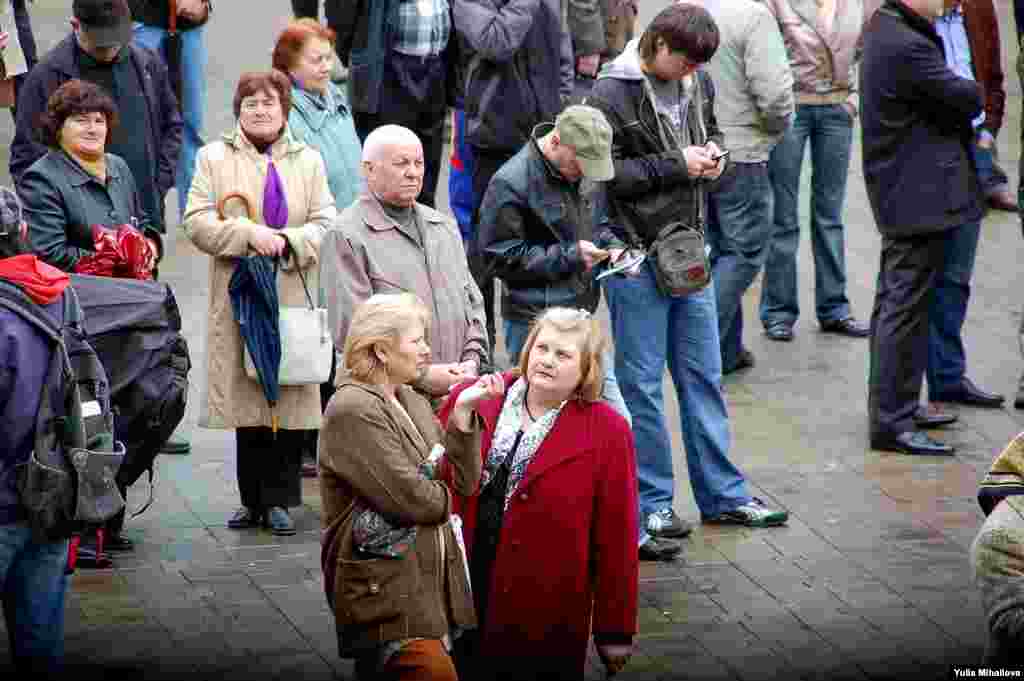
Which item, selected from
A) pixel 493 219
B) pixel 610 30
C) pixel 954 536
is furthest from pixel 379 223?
pixel 610 30

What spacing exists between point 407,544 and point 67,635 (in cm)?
195

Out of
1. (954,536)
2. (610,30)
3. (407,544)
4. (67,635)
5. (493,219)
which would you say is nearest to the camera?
(407,544)

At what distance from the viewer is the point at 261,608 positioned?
780 centimetres

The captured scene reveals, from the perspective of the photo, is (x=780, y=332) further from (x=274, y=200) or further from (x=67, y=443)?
(x=67, y=443)

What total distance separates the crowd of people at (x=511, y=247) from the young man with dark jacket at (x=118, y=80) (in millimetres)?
17

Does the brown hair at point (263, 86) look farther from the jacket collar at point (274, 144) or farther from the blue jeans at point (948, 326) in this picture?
the blue jeans at point (948, 326)

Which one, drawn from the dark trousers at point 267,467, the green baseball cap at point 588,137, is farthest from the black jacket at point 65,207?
the green baseball cap at point 588,137

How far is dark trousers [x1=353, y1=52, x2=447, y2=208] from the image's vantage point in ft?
36.6

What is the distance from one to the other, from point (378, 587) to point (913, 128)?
4.82m

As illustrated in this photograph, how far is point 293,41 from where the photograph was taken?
30.7 feet

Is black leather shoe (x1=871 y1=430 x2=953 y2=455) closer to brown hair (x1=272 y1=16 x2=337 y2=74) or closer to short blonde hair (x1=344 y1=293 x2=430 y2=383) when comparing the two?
brown hair (x1=272 y1=16 x2=337 y2=74)

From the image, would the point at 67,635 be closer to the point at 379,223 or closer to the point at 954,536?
the point at 379,223

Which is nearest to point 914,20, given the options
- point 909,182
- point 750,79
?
point 909,182

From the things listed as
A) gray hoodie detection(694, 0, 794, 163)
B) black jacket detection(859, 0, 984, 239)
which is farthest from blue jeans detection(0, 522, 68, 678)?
gray hoodie detection(694, 0, 794, 163)
